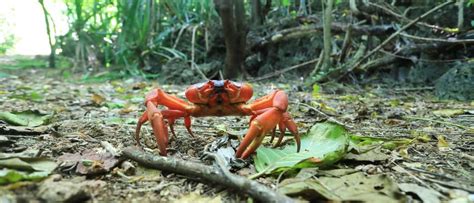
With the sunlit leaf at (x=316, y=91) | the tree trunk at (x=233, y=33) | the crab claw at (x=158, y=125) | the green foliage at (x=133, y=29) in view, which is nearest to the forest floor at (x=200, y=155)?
the crab claw at (x=158, y=125)

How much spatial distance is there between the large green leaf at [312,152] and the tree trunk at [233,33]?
12.9ft

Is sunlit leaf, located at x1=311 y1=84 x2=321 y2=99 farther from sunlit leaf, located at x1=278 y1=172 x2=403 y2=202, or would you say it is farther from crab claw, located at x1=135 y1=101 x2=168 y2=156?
sunlit leaf, located at x1=278 y1=172 x2=403 y2=202

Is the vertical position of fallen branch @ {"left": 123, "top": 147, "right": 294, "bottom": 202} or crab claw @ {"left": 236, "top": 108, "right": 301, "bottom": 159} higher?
crab claw @ {"left": 236, "top": 108, "right": 301, "bottom": 159}

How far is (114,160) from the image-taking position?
2008 mm

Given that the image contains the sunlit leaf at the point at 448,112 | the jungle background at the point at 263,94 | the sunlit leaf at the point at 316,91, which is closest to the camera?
the jungle background at the point at 263,94

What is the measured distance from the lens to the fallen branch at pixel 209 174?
4.88 feet

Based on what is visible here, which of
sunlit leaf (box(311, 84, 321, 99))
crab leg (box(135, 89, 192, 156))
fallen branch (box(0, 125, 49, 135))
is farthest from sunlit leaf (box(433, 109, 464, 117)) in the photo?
fallen branch (box(0, 125, 49, 135))

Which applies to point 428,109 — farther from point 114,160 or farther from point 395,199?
point 114,160

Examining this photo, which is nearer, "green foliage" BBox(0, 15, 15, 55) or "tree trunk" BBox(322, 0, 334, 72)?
"tree trunk" BBox(322, 0, 334, 72)

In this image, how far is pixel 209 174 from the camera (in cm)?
174

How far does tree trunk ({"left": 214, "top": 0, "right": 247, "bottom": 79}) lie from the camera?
6.14 meters

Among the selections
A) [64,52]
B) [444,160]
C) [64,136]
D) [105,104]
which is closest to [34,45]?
[64,52]

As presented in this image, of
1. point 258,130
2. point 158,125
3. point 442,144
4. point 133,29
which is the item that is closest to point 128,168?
point 158,125

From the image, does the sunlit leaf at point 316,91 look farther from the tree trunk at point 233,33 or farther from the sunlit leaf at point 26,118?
the sunlit leaf at point 26,118
